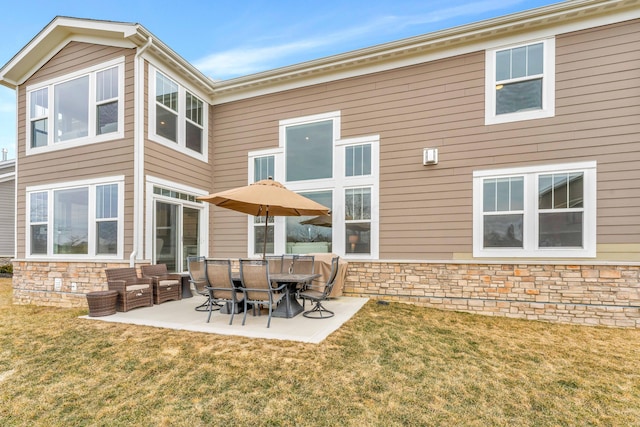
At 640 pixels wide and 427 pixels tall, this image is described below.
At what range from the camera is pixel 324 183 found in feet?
25.3

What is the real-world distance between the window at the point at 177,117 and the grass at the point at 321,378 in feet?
14.0

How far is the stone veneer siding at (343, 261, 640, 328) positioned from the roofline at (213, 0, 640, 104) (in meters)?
4.48

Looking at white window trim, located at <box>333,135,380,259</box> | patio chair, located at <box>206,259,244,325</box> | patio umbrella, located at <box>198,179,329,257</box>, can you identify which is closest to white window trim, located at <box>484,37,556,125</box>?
white window trim, located at <box>333,135,380,259</box>

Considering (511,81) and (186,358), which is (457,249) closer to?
(511,81)

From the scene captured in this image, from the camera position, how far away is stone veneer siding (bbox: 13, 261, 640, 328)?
5594mm

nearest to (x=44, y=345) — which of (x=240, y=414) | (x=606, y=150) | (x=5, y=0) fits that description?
(x=240, y=414)

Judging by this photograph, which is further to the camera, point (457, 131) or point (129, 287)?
point (457, 131)

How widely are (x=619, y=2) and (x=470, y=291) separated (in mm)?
5804

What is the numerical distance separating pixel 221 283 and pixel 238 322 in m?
0.66

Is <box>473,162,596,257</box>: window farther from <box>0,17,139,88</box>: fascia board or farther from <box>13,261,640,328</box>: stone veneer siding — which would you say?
<box>0,17,139,88</box>: fascia board

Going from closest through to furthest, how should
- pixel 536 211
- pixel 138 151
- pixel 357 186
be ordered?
pixel 536 211
pixel 138 151
pixel 357 186

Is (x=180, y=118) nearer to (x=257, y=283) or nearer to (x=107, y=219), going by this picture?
(x=107, y=219)

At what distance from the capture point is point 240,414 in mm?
2666

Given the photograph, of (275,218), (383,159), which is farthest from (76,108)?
(383,159)
